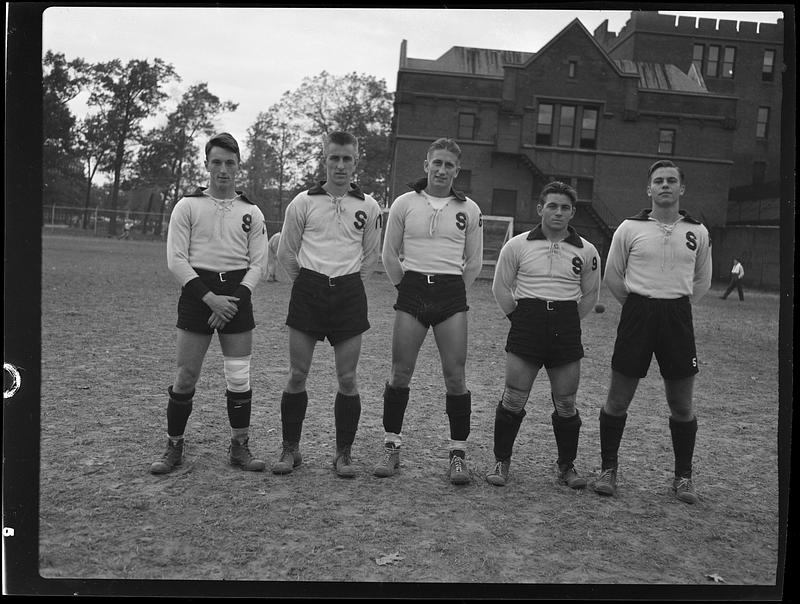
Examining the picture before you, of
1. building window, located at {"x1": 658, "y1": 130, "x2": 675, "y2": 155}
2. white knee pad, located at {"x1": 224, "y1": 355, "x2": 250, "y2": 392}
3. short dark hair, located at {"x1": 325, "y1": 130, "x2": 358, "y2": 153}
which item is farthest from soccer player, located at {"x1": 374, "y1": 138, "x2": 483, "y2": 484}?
building window, located at {"x1": 658, "y1": 130, "x2": 675, "y2": 155}

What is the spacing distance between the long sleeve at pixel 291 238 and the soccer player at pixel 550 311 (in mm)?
1310

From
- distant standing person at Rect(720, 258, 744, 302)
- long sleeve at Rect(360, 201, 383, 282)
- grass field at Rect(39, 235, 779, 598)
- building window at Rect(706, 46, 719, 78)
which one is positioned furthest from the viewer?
building window at Rect(706, 46, 719, 78)

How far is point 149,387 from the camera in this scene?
21.2 feet

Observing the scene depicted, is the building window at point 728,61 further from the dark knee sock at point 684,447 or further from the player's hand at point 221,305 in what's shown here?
the player's hand at point 221,305

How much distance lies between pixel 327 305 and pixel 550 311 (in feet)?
4.61

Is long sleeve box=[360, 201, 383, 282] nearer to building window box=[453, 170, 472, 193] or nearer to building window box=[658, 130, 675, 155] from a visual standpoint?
building window box=[453, 170, 472, 193]

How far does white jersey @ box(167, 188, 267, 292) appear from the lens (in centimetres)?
418

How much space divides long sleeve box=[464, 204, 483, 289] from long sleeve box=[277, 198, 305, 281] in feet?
3.54

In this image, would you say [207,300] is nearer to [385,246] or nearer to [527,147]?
[385,246]

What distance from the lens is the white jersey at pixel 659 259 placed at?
4.14 metres

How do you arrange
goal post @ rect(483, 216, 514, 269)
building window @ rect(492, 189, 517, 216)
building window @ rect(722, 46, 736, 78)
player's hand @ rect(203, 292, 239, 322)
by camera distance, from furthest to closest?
building window @ rect(722, 46, 736, 78) → building window @ rect(492, 189, 517, 216) → goal post @ rect(483, 216, 514, 269) → player's hand @ rect(203, 292, 239, 322)

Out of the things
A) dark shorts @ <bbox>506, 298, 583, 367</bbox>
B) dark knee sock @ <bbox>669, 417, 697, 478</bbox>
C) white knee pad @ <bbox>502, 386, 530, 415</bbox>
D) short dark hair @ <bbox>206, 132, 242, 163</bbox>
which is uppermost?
short dark hair @ <bbox>206, 132, 242, 163</bbox>

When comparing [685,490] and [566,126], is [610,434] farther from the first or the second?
[566,126]

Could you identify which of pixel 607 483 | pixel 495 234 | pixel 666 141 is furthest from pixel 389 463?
pixel 666 141
